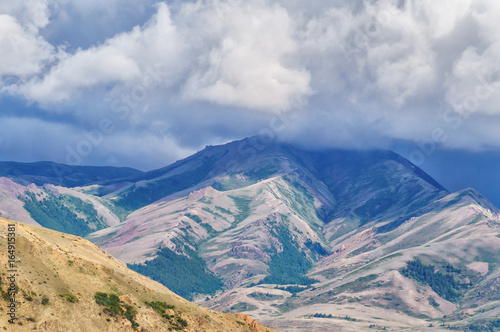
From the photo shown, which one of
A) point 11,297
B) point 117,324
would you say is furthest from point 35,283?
point 117,324

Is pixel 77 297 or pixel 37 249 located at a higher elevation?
pixel 37 249

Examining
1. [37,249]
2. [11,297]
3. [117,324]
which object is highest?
[37,249]

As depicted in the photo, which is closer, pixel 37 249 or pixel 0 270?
pixel 0 270

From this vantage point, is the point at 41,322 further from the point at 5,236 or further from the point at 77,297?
the point at 5,236

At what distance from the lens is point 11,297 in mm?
176500

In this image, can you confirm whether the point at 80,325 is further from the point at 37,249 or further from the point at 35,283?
the point at 37,249

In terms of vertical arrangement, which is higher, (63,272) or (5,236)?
(5,236)

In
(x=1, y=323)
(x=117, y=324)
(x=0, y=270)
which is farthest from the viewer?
(x=117, y=324)

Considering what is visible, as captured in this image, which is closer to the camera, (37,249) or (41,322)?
(41,322)

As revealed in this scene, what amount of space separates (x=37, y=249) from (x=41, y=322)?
3057 centimetres

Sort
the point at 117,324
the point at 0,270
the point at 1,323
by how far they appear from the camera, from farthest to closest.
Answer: the point at 117,324 → the point at 0,270 → the point at 1,323

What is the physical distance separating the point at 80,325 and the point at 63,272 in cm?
2201

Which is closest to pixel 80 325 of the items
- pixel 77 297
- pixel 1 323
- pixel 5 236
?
pixel 77 297

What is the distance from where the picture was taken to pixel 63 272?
655 ft
